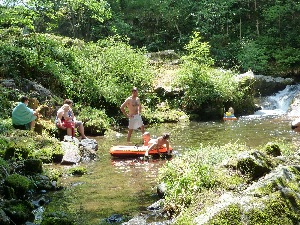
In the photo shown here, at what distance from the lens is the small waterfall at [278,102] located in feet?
67.5

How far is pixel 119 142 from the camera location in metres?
13.4

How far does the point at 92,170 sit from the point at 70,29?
78.7ft

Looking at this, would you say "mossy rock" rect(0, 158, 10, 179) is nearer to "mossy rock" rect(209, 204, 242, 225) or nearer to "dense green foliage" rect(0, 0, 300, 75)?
"mossy rock" rect(209, 204, 242, 225)

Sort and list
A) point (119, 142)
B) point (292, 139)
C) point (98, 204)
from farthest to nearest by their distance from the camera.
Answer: point (119, 142), point (292, 139), point (98, 204)

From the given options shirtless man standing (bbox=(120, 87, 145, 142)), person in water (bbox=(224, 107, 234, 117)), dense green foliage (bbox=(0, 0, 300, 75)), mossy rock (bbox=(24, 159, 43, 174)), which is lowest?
mossy rock (bbox=(24, 159, 43, 174))

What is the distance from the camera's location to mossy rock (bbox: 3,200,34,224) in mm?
6035

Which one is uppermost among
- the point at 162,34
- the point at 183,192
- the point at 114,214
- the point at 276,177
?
the point at 162,34

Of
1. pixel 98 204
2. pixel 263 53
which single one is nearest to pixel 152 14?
pixel 263 53

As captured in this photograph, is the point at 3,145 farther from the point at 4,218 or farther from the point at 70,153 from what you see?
the point at 4,218

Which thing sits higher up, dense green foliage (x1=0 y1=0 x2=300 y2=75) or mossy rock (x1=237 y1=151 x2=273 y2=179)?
dense green foliage (x1=0 y1=0 x2=300 y2=75)

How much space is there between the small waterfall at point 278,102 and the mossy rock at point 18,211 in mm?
15559

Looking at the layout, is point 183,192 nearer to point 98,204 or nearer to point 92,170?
point 98,204

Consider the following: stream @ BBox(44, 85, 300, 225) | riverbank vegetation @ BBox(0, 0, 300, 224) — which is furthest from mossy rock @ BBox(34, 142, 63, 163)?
stream @ BBox(44, 85, 300, 225)

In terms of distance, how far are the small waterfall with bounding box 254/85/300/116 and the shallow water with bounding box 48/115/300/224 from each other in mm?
2564
